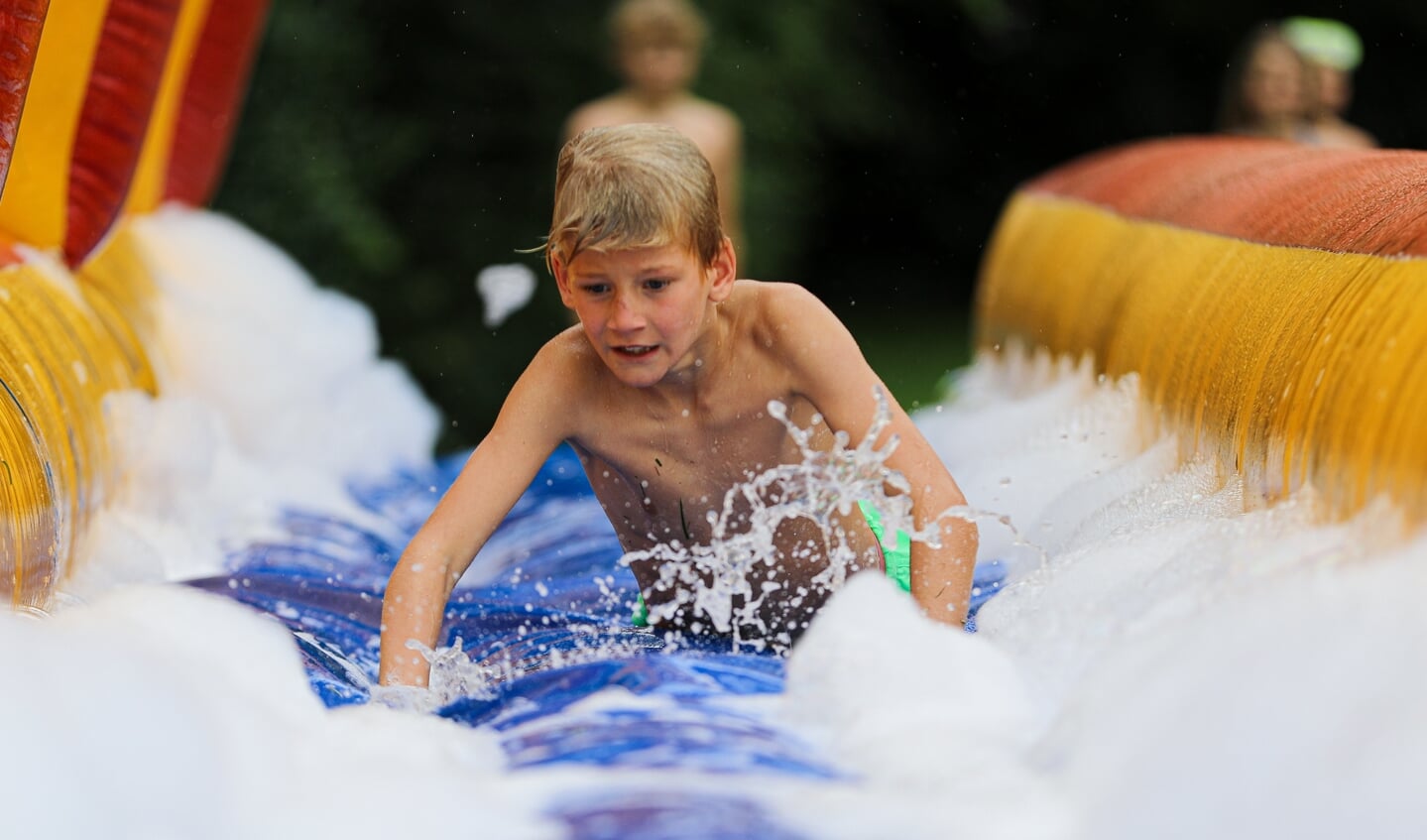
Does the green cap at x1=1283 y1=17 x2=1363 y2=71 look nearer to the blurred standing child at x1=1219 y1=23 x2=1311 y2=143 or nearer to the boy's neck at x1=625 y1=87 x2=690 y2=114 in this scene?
the blurred standing child at x1=1219 y1=23 x2=1311 y2=143

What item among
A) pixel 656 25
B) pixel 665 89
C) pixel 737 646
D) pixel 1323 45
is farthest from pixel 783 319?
pixel 1323 45

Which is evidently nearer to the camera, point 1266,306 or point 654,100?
point 1266,306

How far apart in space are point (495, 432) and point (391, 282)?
200 inches

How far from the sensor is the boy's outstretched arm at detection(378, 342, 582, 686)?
188 centimetres

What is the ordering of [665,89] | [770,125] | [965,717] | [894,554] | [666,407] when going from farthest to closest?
1. [770,125]
2. [665,89]
3. [894,554]
4. [666,407]
5. [965,717]

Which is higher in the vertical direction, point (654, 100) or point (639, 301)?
point (654, 100)

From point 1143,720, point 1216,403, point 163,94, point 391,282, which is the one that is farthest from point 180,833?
point 391,282

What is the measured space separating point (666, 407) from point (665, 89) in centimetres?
302

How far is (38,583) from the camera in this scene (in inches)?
84.8

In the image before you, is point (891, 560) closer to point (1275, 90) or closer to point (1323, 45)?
point (1275, 90)

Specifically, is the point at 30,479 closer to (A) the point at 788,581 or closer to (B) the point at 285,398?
(A) the point at 788,581

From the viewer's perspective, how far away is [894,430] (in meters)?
2.00

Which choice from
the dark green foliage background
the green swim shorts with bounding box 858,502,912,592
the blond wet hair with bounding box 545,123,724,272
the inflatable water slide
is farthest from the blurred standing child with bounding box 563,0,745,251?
the blond wet hair with bounding box 545,123,724,272

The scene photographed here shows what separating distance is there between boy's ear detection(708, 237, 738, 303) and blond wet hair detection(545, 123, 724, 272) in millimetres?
23
